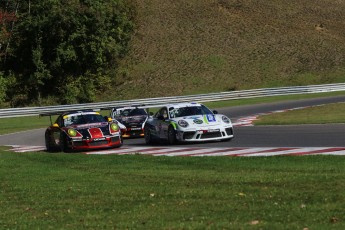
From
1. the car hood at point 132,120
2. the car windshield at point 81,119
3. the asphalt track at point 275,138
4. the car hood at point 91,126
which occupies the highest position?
the car windshield at point 81,119

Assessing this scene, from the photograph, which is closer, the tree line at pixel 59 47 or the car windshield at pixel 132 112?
the car windshield at pixel 132 112

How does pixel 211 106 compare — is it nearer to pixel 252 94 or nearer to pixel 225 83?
pixel 252 94

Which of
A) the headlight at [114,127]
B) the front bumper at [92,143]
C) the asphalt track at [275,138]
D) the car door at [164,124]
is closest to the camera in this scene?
the asphalt track at [275,138]

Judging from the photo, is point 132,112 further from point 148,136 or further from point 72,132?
point 72,132

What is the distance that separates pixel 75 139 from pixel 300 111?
1660cm

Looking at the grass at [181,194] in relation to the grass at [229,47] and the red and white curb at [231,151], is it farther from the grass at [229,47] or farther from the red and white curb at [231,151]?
the grass at [229,47]

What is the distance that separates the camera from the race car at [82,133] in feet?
79.2

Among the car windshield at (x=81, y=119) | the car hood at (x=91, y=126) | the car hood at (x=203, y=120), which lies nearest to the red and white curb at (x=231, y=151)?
the car hood at (x=91, y=126)

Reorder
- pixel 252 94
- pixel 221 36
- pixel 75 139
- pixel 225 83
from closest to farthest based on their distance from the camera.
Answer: pixel 75 139
pixel 252 94
pixel 225 83
pixel 221 36

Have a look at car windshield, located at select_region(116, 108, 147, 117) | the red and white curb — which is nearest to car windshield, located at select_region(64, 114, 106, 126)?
the red and white curb

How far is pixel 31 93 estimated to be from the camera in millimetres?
62594

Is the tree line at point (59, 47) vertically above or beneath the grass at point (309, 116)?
above

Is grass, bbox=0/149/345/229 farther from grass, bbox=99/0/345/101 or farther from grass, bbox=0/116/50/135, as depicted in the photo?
grass, bbox=99/0/345/101

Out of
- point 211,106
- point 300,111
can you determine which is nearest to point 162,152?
point 300,111
